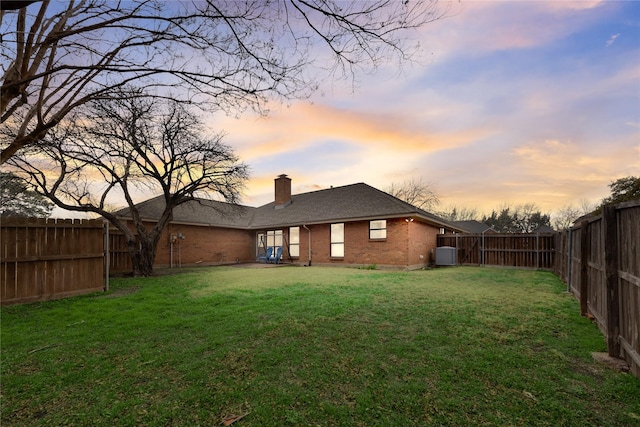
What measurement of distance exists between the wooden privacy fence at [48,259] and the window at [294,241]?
12.0 m

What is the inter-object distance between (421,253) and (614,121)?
9456 mm

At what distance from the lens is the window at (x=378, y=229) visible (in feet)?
50.4

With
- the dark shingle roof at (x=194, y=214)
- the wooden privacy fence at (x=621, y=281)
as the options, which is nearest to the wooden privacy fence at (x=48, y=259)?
the dark shingle roof at (x=194, y=214)

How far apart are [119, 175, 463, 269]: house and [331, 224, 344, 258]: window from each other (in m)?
0.06

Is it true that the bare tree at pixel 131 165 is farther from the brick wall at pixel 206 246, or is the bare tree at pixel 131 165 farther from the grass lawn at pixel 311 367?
the grass lawn at pixel 311 367

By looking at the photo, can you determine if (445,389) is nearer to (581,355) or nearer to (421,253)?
(581,355)

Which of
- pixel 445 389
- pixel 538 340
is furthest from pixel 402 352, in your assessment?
pixel 538 340

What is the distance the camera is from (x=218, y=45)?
3.20m

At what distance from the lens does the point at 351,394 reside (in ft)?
8.37

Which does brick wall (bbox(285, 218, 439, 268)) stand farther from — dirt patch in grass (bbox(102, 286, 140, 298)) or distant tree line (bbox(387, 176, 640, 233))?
distant tree line (bbox(387, 176, 640, 233))

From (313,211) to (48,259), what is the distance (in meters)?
13.6

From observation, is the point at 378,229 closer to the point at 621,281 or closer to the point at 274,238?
the point at 274,238

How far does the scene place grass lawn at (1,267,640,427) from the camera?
7.49ft

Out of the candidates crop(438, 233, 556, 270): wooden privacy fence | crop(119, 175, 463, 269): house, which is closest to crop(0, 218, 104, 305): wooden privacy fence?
crop(119, 175, 463, 269): house
